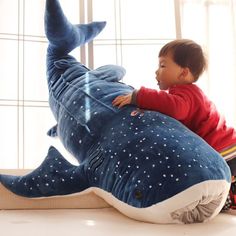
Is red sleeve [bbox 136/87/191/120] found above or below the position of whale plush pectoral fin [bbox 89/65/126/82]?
below

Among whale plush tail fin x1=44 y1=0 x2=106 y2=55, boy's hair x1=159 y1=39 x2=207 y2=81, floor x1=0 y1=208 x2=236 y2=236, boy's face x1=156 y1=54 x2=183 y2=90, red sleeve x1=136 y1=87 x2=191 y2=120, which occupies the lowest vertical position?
floor x1=0 y1=208 x2=236 y2=236

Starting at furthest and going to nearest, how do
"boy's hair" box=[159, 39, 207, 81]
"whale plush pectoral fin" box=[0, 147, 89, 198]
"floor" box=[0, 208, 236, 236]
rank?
"boy's hair" box=[159, 39, 207, 81], "whale plush pectoral fin" box=[0, 147, 89, 198], "floor" box=[0, 208, 236, 236]

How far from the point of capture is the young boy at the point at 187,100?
106cm

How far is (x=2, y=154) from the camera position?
62.4 inches

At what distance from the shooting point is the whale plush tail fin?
1.26 m

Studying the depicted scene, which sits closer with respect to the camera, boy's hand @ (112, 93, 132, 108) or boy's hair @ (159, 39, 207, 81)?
boy's hand @ (112, 93, 132, 108)

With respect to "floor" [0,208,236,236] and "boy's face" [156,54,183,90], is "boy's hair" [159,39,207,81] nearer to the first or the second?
"boy's face" [156,54,183,90]

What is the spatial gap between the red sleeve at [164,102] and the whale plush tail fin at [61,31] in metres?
0.38

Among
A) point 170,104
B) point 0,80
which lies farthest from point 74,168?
point 0,80

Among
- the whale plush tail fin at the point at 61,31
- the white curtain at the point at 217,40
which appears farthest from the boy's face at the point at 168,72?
the white curtain at the point at 217,40

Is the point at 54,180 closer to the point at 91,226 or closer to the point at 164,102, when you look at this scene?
the point at 91,226

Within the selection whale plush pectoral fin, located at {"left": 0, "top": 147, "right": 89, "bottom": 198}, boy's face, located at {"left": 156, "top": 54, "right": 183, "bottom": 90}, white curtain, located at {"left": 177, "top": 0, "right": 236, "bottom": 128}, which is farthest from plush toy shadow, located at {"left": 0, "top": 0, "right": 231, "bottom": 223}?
white curtain, located at {"left": 177, "top": 0, "right": 236, "bottom": 128}

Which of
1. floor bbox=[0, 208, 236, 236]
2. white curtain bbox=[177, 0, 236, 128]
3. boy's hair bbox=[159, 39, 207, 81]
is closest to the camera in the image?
floor bbox=[0, 208, 236, 236]

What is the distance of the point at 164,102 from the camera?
3.46 feet
